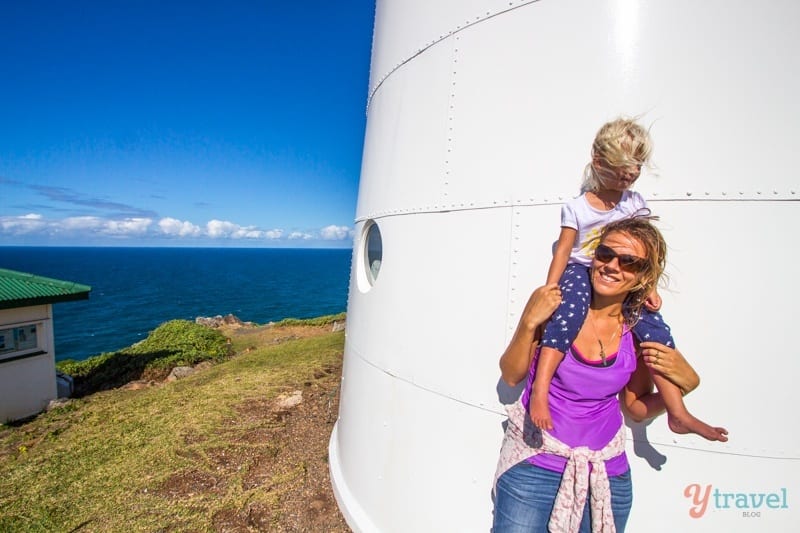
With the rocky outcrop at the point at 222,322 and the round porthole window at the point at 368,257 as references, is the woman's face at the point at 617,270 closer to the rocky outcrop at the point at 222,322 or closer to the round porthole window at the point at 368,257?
the round porthole window at the point at 368,257

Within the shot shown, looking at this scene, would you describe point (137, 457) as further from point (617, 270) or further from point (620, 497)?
point (617, 270)

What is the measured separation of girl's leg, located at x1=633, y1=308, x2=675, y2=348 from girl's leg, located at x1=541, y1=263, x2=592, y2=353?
0.30 metres

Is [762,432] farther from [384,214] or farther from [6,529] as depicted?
[6,529]

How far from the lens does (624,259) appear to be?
182 centimetres

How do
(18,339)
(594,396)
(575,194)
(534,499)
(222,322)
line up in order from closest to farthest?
1. (594,396)
2. (534,499)
3. (575,194)
4. (18,339)
5. (222,322)

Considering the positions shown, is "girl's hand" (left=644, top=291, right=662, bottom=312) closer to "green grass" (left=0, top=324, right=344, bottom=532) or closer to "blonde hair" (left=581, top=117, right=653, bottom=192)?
"blonde hair" (left=581, top=117, right=653, bottom=192)

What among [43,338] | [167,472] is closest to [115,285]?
[43,338]

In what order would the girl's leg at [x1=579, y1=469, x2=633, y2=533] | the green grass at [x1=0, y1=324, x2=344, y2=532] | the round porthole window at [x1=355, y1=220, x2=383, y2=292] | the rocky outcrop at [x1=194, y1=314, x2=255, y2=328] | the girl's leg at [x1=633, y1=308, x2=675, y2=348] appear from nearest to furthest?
1. the girl's leg at [x1=633, y1=308, x2=675, y2=348]
2. the girl's leg at [x1=579, y1=469, x2=633, y2=533]
3. the round porthole window at [x1=355, y1=220, x2=383, y2=292]
4. the green grass at [x1=0, y1=324, x2=344, y2=532]
5. the rocky outcrop at [x1=194, y1=314, x2=255, y2=328]

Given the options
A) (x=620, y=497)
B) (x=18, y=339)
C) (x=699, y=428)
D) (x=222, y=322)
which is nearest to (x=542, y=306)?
(x=699, y=428)

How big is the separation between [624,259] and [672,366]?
21.6 inches

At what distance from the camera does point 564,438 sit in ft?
6.40

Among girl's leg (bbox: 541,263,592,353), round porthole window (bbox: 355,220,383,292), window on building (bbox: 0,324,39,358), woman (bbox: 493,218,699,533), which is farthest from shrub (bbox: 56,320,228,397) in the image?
girl's leg (bbox: 541,263,592,353)

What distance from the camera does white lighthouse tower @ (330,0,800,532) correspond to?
2076 millimetres

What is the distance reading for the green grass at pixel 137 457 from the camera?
4.54 meters
